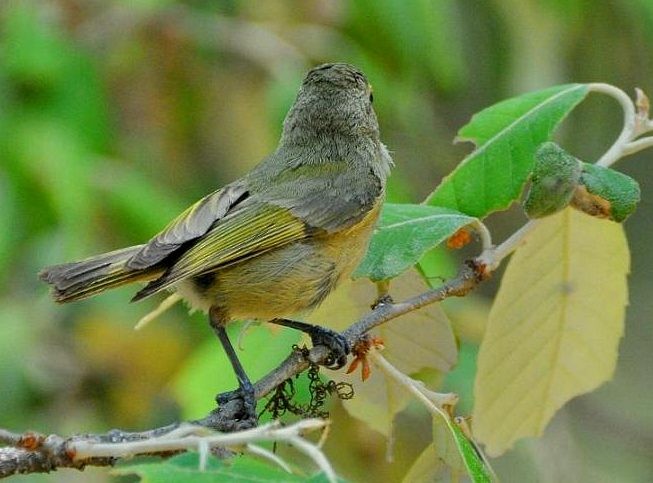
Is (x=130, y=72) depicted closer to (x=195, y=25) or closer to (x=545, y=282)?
(x=195, y=25)

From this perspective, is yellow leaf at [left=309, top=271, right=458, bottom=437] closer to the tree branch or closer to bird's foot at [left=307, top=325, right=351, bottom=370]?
bird's foot at [left=307, top=325, right=351, bottom=370]

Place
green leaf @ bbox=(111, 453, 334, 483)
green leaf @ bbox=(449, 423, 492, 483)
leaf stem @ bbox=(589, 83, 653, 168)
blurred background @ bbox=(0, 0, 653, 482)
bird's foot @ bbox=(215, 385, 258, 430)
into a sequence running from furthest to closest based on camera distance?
blurred background @ bbox=(0, 0, 653, 482)
leaf stem @ bbox=(589, 83, 653, 168)
bird's foot @ bbox=(215, 385, 258, 430)
green leaf @ bbox=(449, 423, 492, 483)
green leaf @ bbox=(111, 453, 334, 483)

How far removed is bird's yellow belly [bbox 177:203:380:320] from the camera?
291 cm

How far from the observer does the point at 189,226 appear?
9.70 ft

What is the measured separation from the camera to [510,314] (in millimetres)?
2742

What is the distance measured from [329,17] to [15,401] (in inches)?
78.2

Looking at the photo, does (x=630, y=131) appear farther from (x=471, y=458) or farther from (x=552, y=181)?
(x=471, y=458)

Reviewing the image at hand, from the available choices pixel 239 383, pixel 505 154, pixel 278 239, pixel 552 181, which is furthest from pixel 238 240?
pixel 552 181

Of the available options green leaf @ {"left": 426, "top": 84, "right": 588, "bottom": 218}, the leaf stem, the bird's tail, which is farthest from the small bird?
the leaf stem

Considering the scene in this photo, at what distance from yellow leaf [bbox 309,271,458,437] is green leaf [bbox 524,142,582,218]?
483 millimetres

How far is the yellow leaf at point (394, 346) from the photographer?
2.76 metres

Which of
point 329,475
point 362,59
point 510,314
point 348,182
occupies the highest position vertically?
point 362,59

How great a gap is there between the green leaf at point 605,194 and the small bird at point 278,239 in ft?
1.97

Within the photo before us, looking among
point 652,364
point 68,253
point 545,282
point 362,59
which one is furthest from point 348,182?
point 652,364
